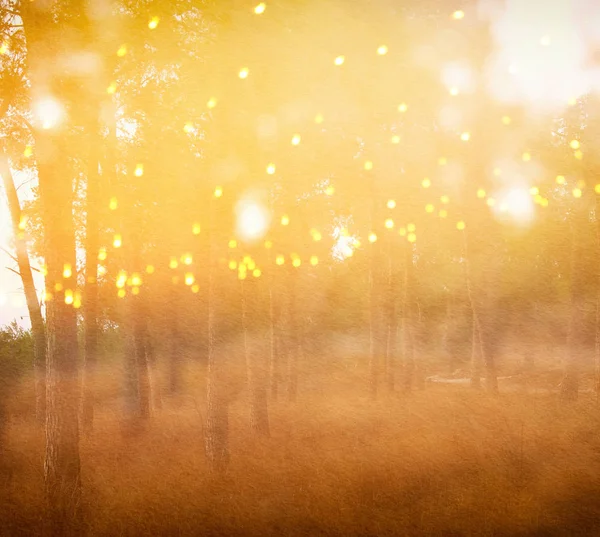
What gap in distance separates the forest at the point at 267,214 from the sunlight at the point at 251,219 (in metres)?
0.06

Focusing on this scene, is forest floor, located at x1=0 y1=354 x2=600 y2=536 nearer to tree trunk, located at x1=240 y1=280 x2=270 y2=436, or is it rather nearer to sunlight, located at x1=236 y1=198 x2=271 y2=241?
tree trunk, located at x1=240 y1=280 x2=270 y2=436

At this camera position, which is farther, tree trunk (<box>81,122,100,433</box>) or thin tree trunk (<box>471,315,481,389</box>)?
thin tree trunk (<box>471,315,481,389</box>)

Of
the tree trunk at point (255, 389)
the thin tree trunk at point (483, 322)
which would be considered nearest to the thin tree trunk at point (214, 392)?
the tree trunk at point (255, 389)

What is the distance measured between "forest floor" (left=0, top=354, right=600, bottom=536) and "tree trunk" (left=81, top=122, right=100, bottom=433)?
177 centimetres

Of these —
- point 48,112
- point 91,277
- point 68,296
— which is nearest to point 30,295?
point 91,277

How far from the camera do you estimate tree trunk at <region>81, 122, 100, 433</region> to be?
385 inches

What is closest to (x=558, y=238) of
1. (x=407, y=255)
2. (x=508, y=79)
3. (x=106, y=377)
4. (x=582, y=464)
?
(x=407, y=255)

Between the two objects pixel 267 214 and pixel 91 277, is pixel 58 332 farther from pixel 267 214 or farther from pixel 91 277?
pixel 91 277

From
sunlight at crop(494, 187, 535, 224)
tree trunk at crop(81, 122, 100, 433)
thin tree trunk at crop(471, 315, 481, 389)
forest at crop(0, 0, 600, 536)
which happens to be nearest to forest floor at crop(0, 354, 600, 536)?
forest at crop(0, 0, 600, 536)

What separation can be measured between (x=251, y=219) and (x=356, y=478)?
233 inches

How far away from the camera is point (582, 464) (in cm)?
900

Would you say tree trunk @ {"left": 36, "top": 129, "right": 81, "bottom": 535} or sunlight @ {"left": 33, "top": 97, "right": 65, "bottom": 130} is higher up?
sunlight @ {"left": 33, "top": 97, "right": 65, "bottom": 130}

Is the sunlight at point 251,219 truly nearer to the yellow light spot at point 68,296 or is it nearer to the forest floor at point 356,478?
the yellow light spot at point 68,296

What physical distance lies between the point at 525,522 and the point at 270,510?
3.38 m
